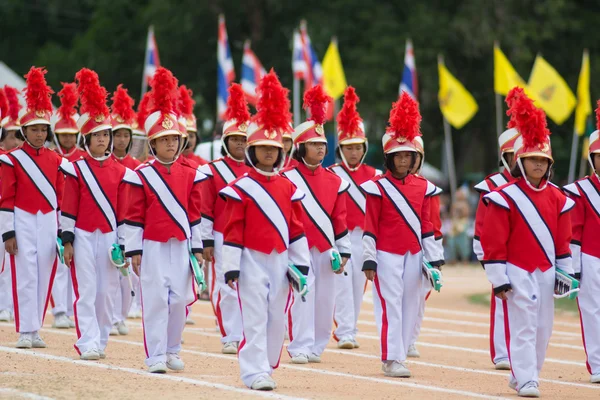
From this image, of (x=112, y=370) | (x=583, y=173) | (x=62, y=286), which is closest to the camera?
(x=112, y=370)

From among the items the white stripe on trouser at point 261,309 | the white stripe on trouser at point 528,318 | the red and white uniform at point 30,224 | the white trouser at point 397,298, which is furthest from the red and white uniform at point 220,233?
the white stripe on trouser at point 528,318

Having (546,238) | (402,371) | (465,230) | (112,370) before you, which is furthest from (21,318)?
(465,230)

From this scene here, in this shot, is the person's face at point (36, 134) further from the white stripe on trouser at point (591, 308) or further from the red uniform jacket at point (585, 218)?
the white stripe on trouser at point (591, 308)

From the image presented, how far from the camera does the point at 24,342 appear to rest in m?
13.1

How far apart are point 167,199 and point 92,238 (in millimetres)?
1321

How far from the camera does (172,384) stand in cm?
1073

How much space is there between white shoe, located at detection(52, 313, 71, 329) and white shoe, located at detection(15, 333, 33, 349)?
7.82ft

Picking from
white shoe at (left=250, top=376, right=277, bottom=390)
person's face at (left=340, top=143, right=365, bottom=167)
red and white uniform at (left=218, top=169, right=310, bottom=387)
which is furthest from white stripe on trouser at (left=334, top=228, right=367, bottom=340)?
white shoe at (left=250, top=376, right=277, bottom=390)

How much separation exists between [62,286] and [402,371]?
212 inches

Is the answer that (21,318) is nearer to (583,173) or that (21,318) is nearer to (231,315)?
(231,315)

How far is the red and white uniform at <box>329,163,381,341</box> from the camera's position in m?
14.5

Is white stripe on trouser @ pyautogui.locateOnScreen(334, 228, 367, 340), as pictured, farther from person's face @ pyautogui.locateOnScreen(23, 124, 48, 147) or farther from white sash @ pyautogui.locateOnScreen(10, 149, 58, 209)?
person's face @ pyautogui.locateOnScreen(23, 124, 48, 147)

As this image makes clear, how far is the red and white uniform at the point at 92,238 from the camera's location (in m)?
12.4

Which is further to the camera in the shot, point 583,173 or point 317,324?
point 583,173
